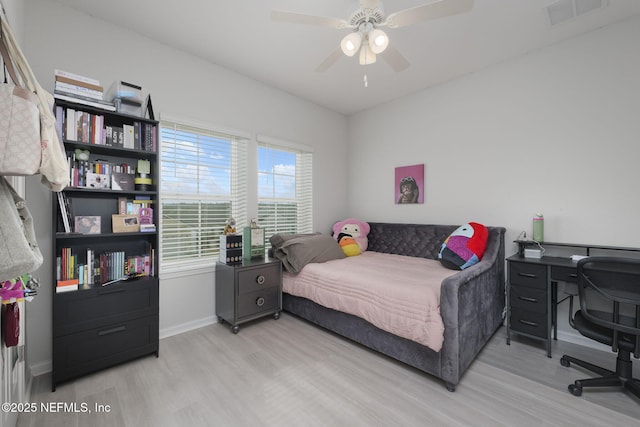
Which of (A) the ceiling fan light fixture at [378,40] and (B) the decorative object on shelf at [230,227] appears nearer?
(A) the ceiling fan light fixture at [378,40]

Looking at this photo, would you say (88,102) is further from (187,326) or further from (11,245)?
(187,326)

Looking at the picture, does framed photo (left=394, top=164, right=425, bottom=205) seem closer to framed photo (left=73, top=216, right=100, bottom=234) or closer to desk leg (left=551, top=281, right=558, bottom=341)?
desk leg (left=551, top=281, right=558, bottom=341)

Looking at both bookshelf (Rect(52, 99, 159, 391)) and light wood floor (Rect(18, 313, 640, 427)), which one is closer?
light wood floor (Rect(18, 313, 640, 427))

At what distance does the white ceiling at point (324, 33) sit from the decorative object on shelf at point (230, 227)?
5.66 feet

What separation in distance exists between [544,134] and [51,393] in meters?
4.57

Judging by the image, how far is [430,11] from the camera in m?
1.54

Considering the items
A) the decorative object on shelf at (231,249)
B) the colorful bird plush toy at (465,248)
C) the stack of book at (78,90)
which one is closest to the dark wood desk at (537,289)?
the colorful bird plush toy at (465,248)

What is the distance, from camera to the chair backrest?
160 cm

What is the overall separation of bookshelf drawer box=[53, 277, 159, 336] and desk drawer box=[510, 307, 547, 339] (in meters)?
3.14

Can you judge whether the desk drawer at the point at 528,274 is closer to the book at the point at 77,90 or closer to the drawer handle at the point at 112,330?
the drawer handle at the point at 112,330

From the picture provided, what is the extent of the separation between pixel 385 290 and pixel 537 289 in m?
1.37

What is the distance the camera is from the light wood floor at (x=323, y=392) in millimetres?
1596

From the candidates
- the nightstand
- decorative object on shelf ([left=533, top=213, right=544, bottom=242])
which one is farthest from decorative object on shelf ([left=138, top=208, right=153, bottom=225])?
decorative object on shelf ([left=533, top=213, right=544, bottom=242])

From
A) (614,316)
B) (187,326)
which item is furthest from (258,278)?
(614,316)
